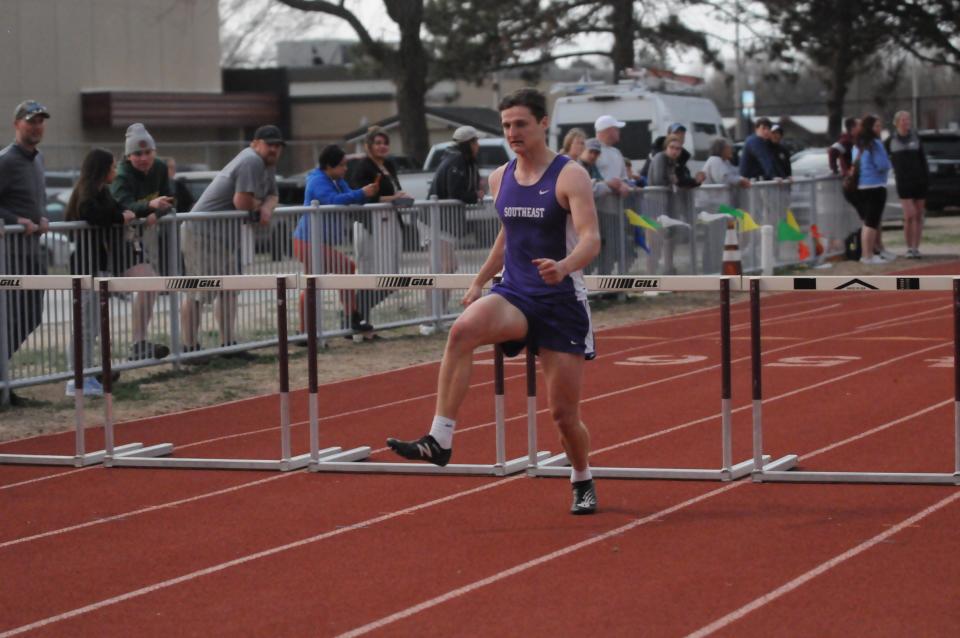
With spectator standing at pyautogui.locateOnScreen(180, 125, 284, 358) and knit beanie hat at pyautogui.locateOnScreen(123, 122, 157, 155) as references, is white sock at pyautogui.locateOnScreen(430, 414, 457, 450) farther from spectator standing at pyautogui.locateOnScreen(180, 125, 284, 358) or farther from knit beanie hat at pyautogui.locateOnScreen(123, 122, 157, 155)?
spectator standing at pyautogui.locateOnScreen(180, 125, 284, 358)

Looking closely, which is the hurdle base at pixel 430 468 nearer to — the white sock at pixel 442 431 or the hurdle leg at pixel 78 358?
the white sock at pixel 442 431

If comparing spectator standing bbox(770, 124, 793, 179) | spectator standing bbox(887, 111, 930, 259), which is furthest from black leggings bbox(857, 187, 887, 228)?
spectator standing bbox(770, 124, 793, 179)

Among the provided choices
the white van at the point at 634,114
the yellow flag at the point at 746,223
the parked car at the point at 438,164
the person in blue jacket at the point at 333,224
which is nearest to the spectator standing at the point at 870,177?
the yellow flag at the point at 746,223

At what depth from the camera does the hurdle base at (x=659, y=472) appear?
8.78m

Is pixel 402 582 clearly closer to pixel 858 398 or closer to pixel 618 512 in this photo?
pixel 618 512

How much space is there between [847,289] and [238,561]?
3269 millimetres

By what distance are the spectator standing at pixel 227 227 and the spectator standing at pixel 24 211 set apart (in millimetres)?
1646

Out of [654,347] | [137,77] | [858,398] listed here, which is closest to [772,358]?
[654,347]

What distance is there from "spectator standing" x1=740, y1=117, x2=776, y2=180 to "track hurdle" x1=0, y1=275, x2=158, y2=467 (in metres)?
14.6

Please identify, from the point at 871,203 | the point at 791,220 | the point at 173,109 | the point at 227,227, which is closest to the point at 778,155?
the point at 791,220

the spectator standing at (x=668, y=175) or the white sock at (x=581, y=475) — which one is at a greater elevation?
the spectator standing at (x=668, y=175)

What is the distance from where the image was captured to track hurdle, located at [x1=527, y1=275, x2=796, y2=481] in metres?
8.59

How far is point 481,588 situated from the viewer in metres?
6.62

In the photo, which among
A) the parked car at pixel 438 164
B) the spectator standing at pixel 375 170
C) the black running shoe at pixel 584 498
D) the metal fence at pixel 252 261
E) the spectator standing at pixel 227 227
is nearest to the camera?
the black running shoe at pixel 584 498
